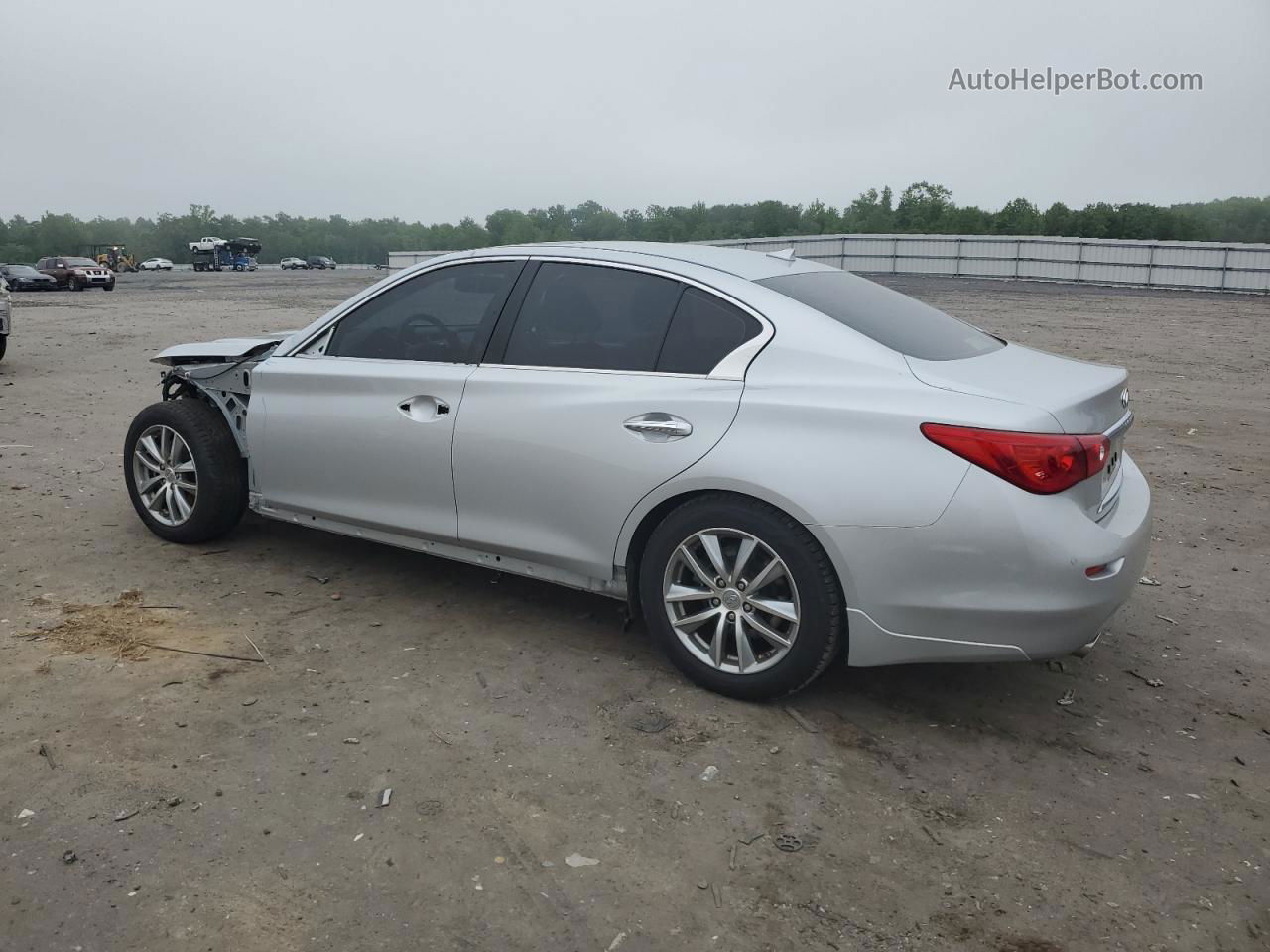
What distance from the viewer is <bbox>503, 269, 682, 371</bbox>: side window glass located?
4199 millimetres

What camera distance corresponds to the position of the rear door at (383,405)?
4590mm

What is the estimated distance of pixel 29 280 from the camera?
40906 millimetres

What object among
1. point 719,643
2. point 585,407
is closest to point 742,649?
point 719,643

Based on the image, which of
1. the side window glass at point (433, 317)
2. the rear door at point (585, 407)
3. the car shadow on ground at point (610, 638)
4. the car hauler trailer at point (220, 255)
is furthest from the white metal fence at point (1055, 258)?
the car hauler trailer at point (220, 255)

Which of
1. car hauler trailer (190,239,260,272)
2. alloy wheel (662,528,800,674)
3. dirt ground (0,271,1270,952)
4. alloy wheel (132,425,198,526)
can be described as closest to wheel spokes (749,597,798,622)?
alloy wheel (662,528,800,674)

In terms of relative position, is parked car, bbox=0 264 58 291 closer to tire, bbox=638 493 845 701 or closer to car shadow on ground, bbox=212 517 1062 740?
car shadow on ground, bbox=212 517 1062 740

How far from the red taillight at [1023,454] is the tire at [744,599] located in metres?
0.59

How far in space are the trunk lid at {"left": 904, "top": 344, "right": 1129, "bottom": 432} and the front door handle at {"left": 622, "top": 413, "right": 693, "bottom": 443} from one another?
0.82 m

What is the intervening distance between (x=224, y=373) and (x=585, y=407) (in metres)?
2.31

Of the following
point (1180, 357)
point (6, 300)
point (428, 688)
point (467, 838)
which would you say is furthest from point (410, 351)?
point (1180, 357)

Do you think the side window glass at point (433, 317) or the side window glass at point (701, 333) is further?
the side window glass at point (433, 317)

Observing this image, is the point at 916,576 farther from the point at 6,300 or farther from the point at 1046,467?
the point at 6,300

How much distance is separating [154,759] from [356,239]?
564 ft

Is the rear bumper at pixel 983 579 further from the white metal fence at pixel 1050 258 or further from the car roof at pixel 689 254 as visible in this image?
the white metal fence at pixel 1050 258
